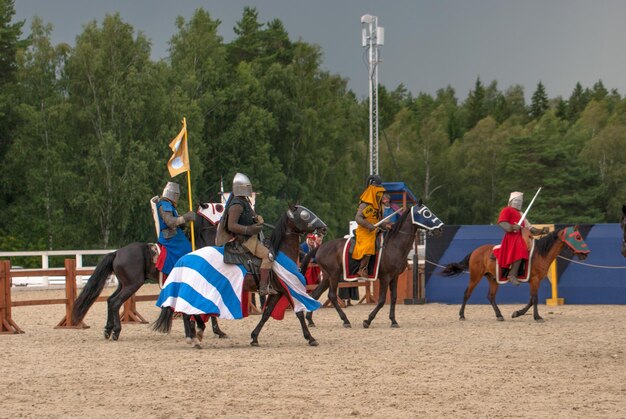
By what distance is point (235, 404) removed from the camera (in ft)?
29.6

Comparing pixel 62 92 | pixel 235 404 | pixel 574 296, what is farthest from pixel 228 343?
pixel 62 92

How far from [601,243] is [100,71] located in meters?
29.1

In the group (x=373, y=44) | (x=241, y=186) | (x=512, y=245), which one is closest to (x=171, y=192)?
(x=241, y=186)

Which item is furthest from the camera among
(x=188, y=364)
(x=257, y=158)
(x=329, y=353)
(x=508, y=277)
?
(x=257, y=158)

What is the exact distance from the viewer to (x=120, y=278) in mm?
15383

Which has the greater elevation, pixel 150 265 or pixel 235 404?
pixel 150 265

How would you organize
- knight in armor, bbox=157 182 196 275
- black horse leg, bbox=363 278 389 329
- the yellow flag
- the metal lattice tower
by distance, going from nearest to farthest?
knight in armor, bbox=157 182 196 275 → black horse leg, bbox=363 278 389 329 → the yellow flag → the metal lattice tower

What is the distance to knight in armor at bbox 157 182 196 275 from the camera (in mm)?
15148

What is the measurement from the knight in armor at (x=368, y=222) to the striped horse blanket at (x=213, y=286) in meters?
3.81

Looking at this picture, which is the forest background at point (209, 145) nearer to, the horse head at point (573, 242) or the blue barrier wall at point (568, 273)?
the blue barrier wall at point (568, 273)

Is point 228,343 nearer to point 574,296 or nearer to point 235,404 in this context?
point 235,404

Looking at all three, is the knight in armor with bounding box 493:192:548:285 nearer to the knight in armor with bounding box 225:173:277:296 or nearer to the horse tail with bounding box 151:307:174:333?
the knight in armor with bounding box 225:173:277:296

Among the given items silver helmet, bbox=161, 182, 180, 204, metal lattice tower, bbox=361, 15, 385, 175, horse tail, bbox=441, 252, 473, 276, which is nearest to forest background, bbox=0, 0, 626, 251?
metal lattice tower, bbox=361, 15, 385, 175

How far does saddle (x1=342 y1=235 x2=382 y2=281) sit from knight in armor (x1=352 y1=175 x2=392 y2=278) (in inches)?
2.4
